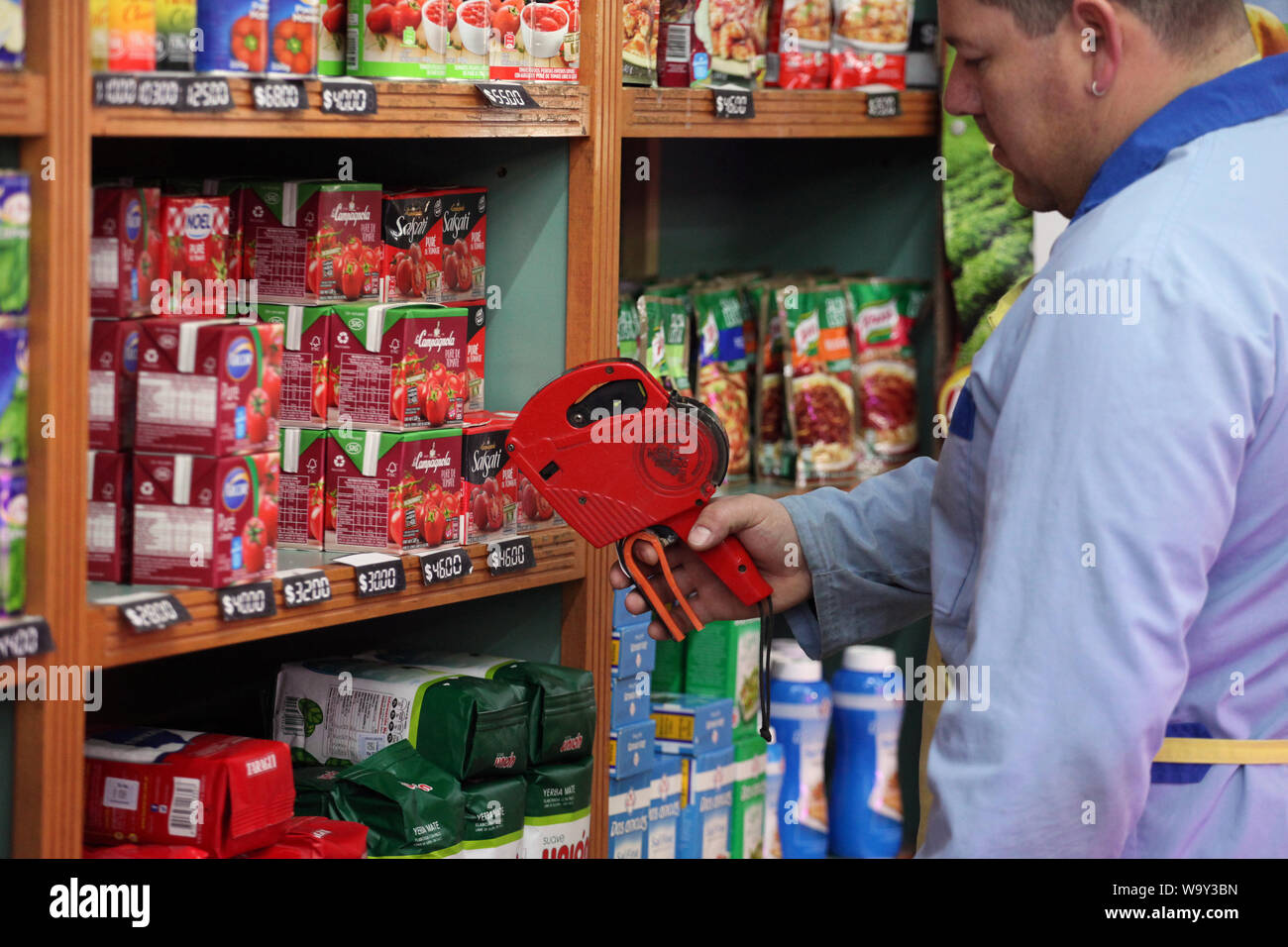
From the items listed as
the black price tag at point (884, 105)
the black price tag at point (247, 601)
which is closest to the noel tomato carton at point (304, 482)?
the black price tag at point (247, 601)

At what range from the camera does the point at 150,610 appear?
5.37 ft

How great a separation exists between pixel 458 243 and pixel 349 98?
40cm

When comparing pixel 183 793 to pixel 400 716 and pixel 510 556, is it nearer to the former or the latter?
pixel 400 716

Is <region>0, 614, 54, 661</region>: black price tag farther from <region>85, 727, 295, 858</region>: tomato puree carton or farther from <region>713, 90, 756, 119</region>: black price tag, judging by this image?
<region>713, 90, 756, 119</region>: black price tag

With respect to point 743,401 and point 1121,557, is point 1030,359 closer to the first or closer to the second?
point 1121,557

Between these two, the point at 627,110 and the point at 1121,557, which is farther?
the point at 627,110

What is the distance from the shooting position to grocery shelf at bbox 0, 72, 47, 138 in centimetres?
147

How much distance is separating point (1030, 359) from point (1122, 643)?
0.25 meters

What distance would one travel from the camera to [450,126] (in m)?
1.99

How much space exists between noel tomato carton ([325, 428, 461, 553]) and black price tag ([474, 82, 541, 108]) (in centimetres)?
44

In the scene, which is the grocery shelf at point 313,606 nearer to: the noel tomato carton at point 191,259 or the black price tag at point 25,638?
the black price tag at point 25,638

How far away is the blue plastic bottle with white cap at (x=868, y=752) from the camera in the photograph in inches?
127
